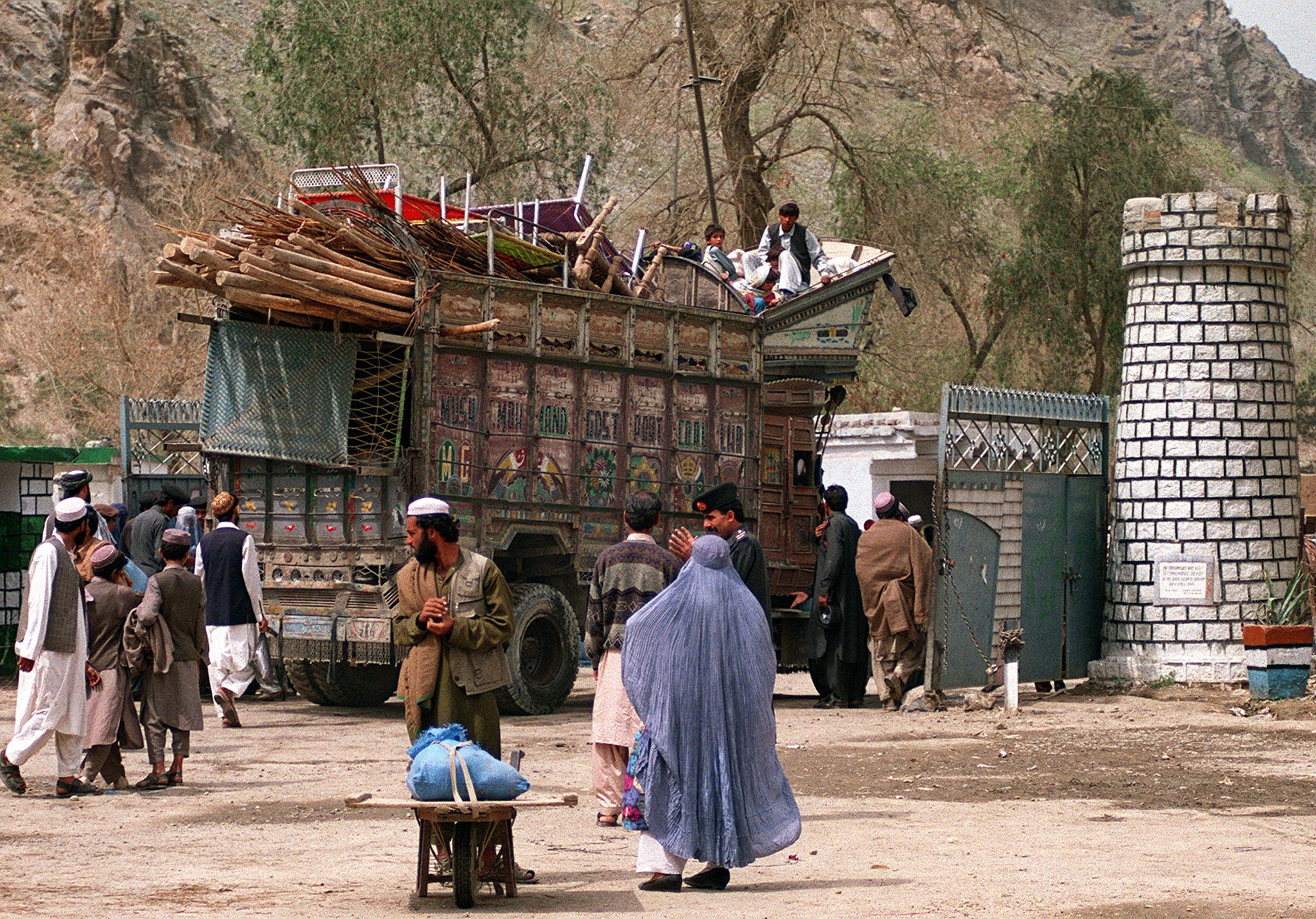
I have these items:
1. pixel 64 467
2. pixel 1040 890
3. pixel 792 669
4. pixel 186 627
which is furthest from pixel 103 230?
pixel 1040 890

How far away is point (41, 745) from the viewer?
9.94 m

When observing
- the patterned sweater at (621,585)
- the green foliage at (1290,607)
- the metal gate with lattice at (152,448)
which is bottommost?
the green foliage at (1290,607)

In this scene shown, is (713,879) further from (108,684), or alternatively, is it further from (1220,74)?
(1220,74)

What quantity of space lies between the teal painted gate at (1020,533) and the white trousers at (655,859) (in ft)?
25.3

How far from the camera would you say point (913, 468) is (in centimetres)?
2186

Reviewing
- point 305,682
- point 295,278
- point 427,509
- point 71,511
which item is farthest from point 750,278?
point 427,509

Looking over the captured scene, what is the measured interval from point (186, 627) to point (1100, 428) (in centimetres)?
912

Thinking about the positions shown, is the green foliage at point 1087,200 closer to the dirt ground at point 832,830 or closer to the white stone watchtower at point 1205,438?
the white stone watchtower at point 1205,438

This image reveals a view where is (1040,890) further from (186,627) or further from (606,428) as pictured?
(606,428)

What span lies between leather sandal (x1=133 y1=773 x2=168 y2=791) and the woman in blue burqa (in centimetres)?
395

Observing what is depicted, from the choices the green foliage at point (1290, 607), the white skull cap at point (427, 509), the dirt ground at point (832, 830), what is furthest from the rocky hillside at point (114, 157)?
the white skull cap at point (427, 509)

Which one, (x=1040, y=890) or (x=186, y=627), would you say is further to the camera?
(x=186, y=627)

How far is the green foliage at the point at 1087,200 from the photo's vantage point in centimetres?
3120

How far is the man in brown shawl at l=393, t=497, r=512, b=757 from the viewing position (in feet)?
24.3
